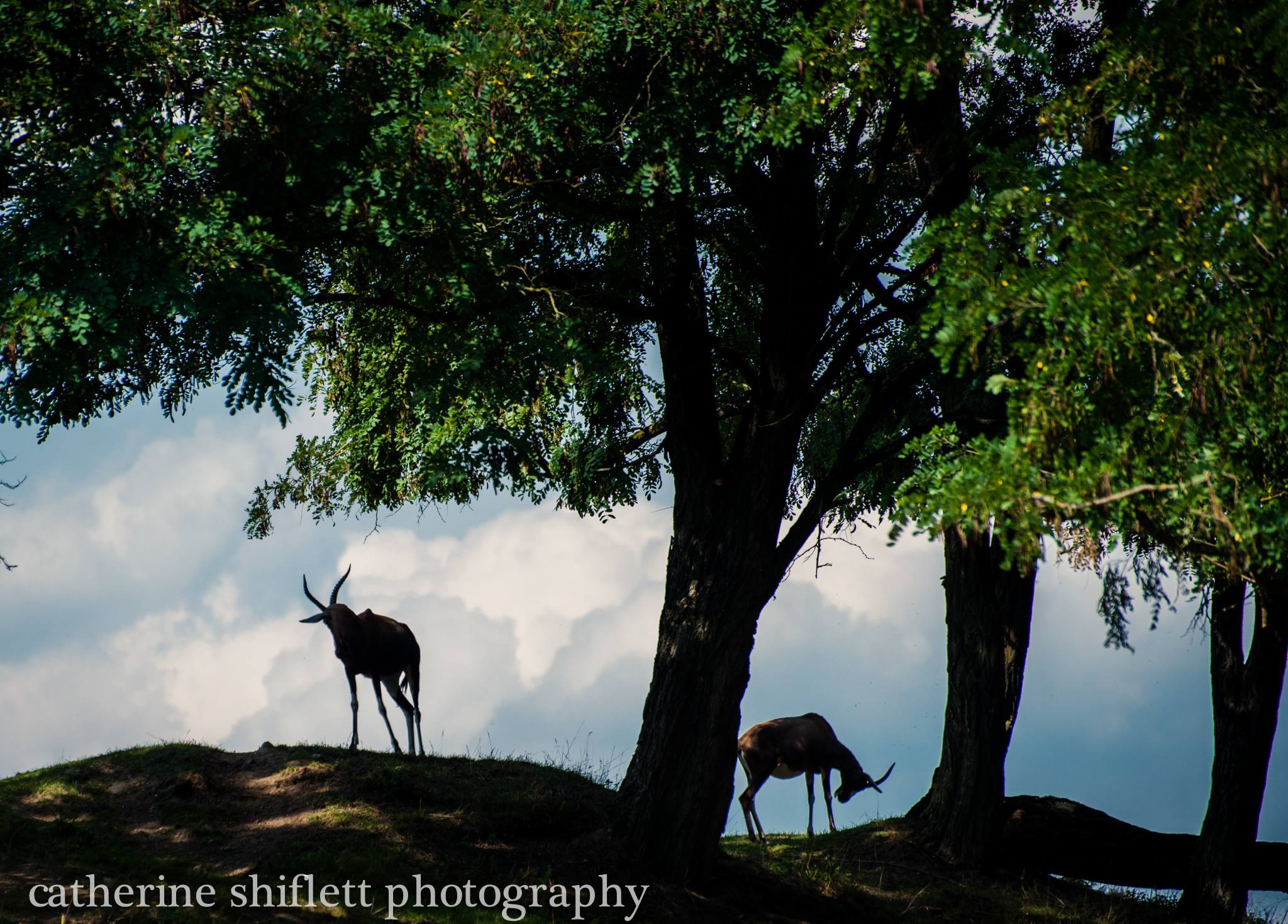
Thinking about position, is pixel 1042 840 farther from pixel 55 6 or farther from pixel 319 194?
pixel 55 6

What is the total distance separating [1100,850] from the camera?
15.7 metres

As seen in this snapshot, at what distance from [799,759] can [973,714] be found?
3259 millimetres

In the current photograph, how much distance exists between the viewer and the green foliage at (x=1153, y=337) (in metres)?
7.48

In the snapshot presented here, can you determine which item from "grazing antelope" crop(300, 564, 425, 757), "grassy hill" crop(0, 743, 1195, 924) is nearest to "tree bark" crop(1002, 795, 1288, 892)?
"grassy hill" crop(0, 743, 1195, 924)

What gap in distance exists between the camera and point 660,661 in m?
12.1

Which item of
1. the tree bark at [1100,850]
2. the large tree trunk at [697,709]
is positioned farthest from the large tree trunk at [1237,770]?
the large tree trunk at [697,709]

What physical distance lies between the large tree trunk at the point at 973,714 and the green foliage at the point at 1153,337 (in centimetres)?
654

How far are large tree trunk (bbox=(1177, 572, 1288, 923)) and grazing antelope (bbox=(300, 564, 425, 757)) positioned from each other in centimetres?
1022

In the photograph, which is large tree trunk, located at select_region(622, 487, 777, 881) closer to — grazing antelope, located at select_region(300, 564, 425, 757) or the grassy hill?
the grassy hill

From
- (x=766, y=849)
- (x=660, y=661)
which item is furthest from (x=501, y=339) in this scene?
(x=766, y=849)

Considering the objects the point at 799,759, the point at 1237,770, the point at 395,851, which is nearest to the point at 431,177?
the point at 395,851

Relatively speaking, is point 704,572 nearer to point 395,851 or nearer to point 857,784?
point 395,851

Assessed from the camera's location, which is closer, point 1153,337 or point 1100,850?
point 1153,337

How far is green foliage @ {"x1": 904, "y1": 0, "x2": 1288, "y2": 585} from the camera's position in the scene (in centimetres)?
748
